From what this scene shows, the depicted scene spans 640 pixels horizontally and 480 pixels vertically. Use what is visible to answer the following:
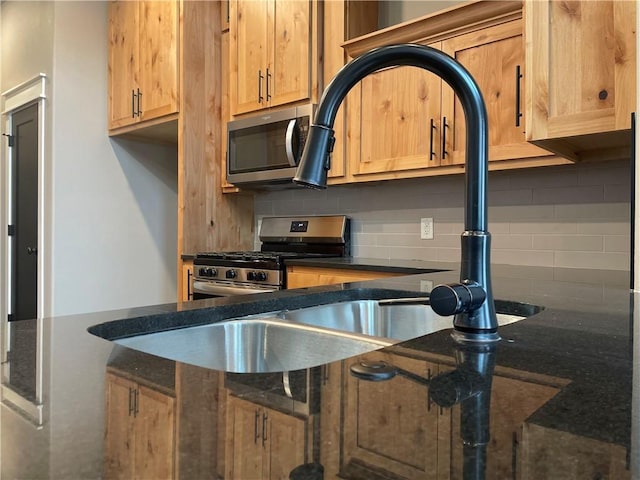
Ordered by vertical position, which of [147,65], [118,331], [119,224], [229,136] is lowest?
[118,331]

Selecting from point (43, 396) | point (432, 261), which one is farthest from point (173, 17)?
point (43, 396)

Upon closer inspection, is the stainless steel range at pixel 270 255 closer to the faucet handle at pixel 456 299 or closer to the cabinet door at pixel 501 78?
the cabinet door at pixel 501 78

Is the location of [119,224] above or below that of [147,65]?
below

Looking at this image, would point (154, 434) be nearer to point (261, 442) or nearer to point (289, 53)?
point (261, 442)

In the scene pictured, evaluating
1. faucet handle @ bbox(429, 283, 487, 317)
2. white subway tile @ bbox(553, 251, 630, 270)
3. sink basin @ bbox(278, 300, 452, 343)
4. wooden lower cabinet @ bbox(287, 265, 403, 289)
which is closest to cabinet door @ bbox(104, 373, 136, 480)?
faucet handle @ bbox(429, 283, 487, 317)

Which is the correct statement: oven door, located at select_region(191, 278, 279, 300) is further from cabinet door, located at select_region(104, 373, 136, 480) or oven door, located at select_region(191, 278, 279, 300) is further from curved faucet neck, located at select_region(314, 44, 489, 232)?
cabinet door, located at select_region(104, 373, 136, 480)

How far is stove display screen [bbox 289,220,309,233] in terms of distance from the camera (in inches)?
134

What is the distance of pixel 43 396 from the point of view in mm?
510

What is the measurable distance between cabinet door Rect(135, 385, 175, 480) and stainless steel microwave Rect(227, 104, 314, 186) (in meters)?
2.42

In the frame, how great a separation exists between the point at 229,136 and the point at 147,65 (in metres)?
0.89

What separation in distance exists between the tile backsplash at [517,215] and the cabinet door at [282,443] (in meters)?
2.08

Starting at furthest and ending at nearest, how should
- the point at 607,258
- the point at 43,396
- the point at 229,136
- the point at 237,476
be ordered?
the point at 229,136
the point at 607,258
the point at 43,396
the point at 237,476

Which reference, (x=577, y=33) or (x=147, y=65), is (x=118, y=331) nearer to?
(x=577, y=33)

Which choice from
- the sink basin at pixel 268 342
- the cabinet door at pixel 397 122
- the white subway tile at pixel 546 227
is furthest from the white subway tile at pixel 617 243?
the sink basin at pixel 268 342
